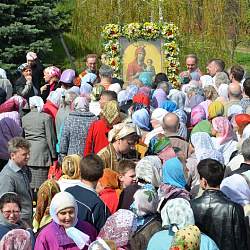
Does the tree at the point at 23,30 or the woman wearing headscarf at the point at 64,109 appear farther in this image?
the tree at the point at 23,30

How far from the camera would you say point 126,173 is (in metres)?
6.71

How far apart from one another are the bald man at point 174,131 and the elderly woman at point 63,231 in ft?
10.4

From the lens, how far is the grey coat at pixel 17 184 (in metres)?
6.71

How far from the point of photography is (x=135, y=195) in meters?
5.68

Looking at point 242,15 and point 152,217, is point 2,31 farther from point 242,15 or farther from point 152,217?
point 152,217

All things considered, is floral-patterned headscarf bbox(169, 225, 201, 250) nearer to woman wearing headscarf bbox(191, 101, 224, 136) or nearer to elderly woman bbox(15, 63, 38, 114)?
woman wearing headscarf bbox(191, 101, 224, 136)

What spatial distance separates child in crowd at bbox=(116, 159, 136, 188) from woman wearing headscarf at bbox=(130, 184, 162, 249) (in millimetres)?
925

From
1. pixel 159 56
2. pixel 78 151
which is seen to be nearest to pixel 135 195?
A: pixel 78 151

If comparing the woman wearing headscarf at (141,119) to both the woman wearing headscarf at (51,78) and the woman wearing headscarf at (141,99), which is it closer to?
the woman wearing headscarf at (141,99)

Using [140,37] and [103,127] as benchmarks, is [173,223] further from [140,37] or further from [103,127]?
[140,37]

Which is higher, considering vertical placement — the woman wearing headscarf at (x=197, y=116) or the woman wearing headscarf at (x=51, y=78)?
the woman wearing headscarf at (x=51, y=78)

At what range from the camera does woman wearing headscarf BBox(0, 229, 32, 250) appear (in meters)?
4.65

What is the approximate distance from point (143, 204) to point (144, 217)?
122mm

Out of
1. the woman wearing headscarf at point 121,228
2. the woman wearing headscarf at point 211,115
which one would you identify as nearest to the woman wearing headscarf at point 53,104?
the woman wearing headscarf at point 211,115
